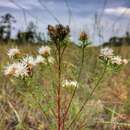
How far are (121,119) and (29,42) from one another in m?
4.00

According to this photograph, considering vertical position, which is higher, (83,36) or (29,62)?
(83,36)

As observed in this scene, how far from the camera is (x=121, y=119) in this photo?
8.89ft

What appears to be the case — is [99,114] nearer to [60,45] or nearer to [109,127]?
[109,127]

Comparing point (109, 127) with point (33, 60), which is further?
point (109, 127)

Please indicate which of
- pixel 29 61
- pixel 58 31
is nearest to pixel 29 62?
pixel 29 61

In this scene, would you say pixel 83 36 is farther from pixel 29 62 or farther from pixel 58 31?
pixel 29 62

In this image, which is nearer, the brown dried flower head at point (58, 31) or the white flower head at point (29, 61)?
the brown dried flower head at point (58, 31)

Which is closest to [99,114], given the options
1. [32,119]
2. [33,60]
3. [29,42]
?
[32,119]

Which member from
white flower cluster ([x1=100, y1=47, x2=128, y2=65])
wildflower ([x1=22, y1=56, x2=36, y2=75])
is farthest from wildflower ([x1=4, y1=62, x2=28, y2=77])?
white flower cluster ([x1=100, y1=47, x2=128, y2=65])

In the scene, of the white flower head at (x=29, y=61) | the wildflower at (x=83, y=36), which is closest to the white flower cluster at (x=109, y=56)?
the wildflower at (x=83, y=36)

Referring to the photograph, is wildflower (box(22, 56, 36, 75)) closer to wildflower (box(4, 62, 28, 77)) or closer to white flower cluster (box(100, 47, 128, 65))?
wildflower (box(4, 62, 28, 77))

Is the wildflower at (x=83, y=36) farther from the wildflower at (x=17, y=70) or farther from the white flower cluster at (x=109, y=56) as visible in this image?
the wildflower at (x=17, y=70)

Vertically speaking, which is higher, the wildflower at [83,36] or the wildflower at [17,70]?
the wildflower at [83,36]

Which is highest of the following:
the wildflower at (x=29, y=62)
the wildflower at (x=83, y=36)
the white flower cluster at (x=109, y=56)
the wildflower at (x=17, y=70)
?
the wildflower at (x=83, y=36)
